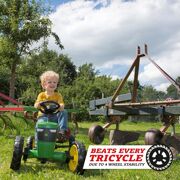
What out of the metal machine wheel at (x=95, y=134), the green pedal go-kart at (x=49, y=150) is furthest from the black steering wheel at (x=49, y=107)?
the metal machine wheel at (x=95, y=134)

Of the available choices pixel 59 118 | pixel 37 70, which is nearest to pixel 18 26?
pixel 37 70

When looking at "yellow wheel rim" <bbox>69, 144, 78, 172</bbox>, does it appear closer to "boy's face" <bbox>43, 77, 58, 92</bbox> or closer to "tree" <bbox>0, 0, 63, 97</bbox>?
"boy's face" <bbox>43, 77, 58, 92</bbox>

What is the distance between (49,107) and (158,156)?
75.9 inches

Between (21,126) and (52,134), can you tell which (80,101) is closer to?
(21,126)

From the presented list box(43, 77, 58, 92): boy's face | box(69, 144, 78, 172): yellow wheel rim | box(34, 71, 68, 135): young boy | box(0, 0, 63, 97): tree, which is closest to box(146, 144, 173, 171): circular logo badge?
box(69, 144, 78, 172): yellow wheel rim

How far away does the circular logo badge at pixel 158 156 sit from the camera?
4.55 m

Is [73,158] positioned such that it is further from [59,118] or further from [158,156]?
[158,156]

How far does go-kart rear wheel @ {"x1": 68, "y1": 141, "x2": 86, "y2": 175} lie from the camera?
5309 mm

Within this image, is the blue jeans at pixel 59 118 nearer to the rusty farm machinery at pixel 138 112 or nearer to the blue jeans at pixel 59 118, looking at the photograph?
the blue jeans at pixel 59 118

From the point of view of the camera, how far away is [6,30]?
18.2 meters

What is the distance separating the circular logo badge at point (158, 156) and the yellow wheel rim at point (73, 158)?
1.24 m

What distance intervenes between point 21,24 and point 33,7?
3.28 ft

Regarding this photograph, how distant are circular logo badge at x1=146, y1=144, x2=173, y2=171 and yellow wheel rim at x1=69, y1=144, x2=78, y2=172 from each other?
4.08 ft

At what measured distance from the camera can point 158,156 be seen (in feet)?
15.3
